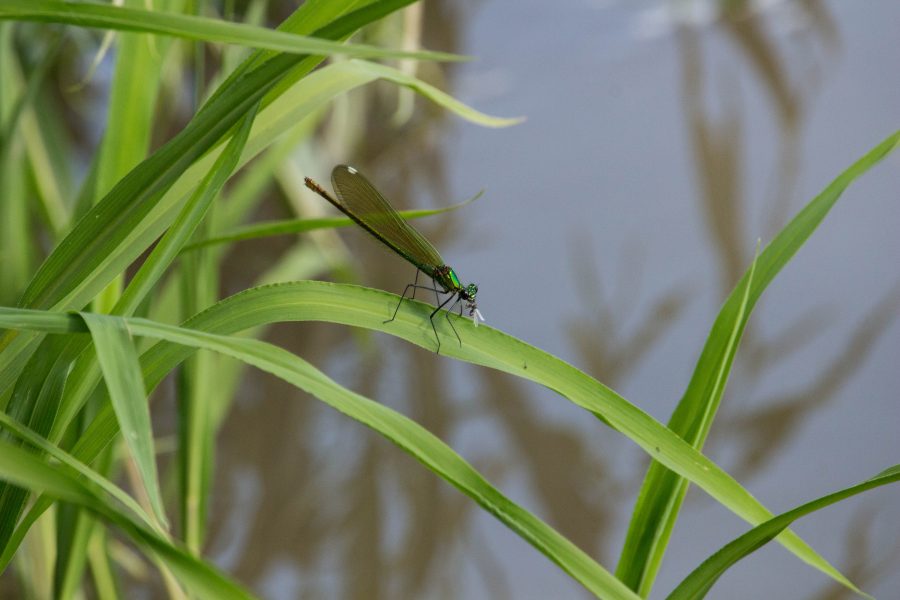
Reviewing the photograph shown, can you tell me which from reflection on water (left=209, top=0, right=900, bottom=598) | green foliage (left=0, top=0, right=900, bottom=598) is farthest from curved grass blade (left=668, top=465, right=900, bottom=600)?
reflection on water (left=209, top=0, right=900, bottom=598)

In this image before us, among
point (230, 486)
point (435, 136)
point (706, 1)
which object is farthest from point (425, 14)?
point (230, 486)

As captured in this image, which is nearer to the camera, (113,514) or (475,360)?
(113,514)

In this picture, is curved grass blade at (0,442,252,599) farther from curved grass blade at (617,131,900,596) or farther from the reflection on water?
the reflection on water

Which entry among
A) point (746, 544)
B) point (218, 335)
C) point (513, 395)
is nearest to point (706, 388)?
point (746, 544)

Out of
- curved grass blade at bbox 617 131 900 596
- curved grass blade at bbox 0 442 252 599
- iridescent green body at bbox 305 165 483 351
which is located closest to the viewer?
curved grass blade at bbox 0 442 252 599

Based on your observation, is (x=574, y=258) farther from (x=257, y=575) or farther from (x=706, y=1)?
(x=257, y=575)

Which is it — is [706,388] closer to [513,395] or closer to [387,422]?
[387,422]

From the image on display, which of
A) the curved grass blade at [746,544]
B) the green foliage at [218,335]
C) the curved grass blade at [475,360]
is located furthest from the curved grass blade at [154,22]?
the curved grass blade at [746,544]
